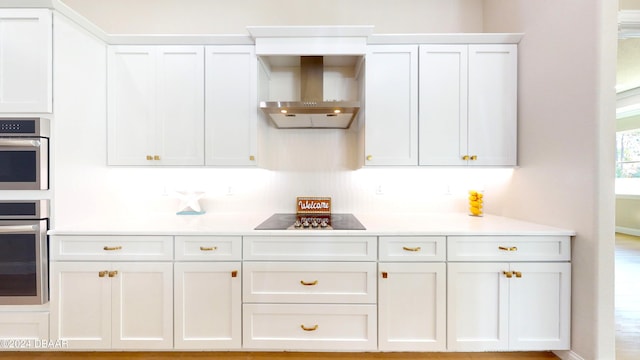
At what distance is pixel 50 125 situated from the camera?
173 cm

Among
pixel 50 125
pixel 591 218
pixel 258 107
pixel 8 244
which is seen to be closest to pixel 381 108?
pixel 258 107

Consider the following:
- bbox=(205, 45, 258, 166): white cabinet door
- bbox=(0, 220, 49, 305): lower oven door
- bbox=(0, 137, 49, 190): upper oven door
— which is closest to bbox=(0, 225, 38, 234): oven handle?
bbox=(0, 220, 49, 305): lower oven door

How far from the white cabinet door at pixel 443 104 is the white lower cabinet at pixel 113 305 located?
83.1 inches

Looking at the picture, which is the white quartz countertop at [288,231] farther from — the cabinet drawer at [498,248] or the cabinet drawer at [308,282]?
the cabinet drawer at [308,282]

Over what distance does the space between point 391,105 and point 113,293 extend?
7.75 ft

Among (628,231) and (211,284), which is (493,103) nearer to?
(211,284)

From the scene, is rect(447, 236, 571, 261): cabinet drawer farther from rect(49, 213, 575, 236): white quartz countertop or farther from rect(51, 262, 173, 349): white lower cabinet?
rect(51, 262, 173, 349): white lower cabinet

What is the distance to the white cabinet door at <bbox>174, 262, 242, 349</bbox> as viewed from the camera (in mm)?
1755

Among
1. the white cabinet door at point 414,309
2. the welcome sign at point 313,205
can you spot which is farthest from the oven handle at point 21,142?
the white cabinet door at point 414,309

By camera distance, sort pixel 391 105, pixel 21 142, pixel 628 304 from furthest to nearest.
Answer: pixel 628 304 < pixel 391 105 < pixel 21 142

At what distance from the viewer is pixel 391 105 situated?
2121mm

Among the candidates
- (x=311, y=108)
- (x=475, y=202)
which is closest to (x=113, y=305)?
(x=311, y=108)

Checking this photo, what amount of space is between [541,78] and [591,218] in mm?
1015

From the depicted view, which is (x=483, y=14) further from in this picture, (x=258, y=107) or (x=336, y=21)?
(x=258, y=107)
